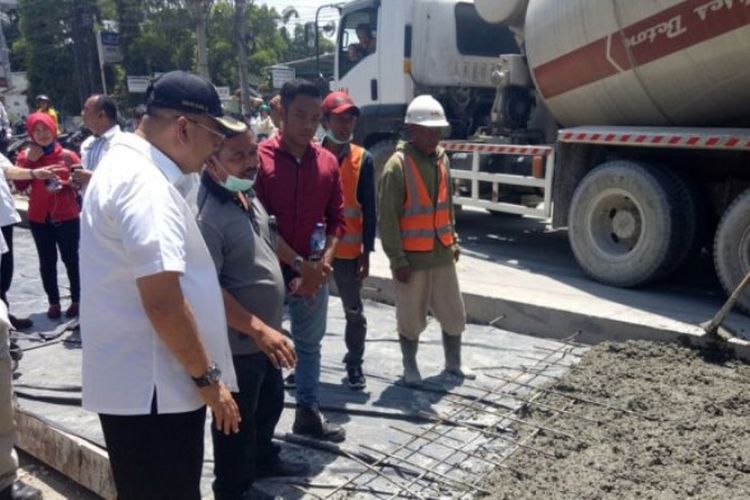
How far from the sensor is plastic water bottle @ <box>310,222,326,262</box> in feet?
10.5

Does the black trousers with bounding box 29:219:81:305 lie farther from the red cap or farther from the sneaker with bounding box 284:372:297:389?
the red cap

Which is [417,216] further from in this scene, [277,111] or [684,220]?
[684,220]

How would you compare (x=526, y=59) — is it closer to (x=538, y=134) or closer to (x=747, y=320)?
(x=538, y=134)

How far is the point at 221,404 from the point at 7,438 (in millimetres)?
1598

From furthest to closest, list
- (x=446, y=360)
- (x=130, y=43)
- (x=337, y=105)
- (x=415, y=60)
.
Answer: (x=130, y=43)
(x=415, y=60)
(x=446, y=360)
(x=337, y=105)

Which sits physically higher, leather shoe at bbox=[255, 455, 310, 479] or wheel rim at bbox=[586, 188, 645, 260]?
wheel rim at bbox=[586, 188, 645, 260]

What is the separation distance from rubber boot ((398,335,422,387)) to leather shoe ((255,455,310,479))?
115 cm

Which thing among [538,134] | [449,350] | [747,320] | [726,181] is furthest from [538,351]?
[538,134]

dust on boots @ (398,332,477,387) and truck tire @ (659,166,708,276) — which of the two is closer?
dust on boots @ (398,332,477,387)

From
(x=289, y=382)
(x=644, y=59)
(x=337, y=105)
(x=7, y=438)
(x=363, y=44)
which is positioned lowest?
(x=289, y=382)

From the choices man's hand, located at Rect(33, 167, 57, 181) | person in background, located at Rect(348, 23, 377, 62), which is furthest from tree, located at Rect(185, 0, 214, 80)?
man's hand, located at Rect(33, 167, 57, 181)

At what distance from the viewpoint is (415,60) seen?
332 inches

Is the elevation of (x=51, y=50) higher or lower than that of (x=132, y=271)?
higher

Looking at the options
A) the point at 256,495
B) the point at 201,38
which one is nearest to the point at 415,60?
the point at 256,495
